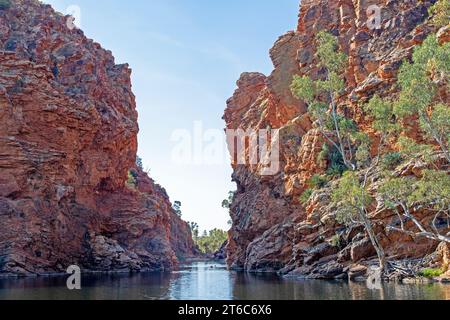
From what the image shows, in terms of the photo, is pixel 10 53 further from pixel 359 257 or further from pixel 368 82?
pixel 359 257

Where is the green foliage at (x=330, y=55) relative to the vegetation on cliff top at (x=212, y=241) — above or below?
above

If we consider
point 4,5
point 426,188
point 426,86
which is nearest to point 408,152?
point 426,188

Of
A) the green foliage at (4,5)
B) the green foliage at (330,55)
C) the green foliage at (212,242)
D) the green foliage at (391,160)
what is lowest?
the green foliage at (212,242)

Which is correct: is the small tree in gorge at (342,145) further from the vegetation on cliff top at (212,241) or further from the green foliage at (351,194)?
the vegetation on cliff top at (212,241)

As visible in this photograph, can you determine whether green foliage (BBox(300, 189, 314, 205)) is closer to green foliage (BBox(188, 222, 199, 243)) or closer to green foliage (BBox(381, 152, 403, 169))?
green foliage (BBox(381, 152, 403, 169))

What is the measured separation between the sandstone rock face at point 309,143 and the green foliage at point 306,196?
121 centimetres

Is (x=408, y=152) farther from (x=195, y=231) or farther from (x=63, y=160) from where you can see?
(x=195, y=231)

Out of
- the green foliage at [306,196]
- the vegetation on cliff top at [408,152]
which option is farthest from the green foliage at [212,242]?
the vegetation on cliff top at [408,152]

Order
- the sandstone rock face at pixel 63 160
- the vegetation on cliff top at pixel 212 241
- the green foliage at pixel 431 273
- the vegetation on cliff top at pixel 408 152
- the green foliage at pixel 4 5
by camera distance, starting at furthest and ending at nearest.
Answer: the vegetation on cliff top at pixel 212 241, the green foliage at pixel 4 5, the sandstone rock face at pixel 63 160, the green foliage at pixel 431 273, the vegetation on cliff top at pixel 408 152

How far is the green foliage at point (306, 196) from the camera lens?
57019 mm

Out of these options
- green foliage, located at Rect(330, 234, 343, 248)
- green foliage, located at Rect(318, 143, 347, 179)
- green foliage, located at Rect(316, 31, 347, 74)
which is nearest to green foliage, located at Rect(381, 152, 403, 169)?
green foliage, located at Rect(330, 234, 343, 248)

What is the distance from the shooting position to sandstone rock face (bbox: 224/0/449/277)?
48.6 meters
